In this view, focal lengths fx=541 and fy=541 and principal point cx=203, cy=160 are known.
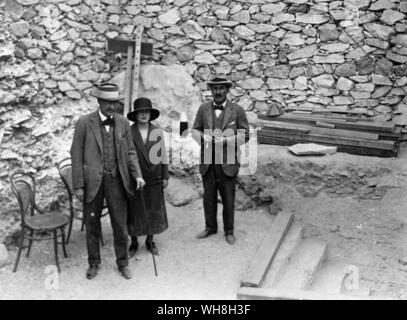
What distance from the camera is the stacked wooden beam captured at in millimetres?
8258

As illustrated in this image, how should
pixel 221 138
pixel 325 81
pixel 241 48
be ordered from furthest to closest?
pixel 241 48, pixel 325 81, pixel 221 138

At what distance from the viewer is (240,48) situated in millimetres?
9617

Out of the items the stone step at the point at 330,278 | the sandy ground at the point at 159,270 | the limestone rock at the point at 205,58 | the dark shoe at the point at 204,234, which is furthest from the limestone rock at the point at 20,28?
the stone step at the point at 330,278

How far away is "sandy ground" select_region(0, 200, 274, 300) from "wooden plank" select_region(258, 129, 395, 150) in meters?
1.97

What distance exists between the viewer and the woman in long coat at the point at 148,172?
6.18 m

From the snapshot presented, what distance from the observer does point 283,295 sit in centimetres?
541

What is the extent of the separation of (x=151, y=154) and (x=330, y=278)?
99.8 inches

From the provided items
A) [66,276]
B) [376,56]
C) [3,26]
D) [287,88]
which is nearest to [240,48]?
[287,88]

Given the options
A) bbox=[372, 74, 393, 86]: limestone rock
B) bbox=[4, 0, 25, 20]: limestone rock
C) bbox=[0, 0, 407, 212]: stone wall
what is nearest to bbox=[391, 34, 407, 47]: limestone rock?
bbox=[0, 0, 407, 212]: stone wall

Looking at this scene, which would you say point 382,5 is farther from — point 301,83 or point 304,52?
point 301,83

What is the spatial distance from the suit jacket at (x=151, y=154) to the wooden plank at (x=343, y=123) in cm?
339

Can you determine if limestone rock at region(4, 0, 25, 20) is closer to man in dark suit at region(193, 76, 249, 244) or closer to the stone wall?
the stone wall

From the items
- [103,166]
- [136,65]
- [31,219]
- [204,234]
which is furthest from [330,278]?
[136,65]

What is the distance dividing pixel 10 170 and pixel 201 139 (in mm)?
2397
